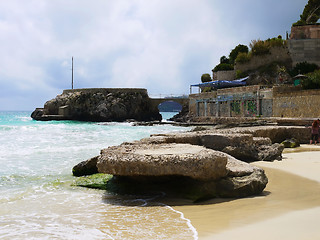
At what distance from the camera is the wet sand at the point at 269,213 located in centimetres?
381

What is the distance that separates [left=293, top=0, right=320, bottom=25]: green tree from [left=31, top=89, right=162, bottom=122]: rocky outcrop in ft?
88.3

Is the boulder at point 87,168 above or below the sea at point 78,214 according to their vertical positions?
above

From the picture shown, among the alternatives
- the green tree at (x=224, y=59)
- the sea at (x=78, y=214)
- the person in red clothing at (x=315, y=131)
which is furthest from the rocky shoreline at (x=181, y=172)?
the green tree at (x=224, y=59)

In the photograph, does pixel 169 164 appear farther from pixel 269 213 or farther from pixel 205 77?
pixel 205 77

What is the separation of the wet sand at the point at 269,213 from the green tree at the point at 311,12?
46.3m

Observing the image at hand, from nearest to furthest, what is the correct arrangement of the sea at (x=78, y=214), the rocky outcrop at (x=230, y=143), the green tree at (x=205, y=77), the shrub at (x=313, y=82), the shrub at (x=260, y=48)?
the sea at (x=78, y=214) < the rocky outcrop at (x=230, y=143) < the shrub at (x=313, y=82) < the shrub at (x=260, y=48) < the green tree at (x=205, y=77)

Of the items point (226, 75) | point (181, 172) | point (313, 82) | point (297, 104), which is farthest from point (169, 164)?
point (226, 75)

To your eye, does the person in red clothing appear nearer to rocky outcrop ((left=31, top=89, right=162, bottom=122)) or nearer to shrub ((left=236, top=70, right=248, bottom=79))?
shrub ((left=236, top=70, right=248, bottom=79))

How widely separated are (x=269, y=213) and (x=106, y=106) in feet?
171

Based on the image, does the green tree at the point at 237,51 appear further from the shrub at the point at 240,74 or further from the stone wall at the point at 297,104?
the stone wall at the point at 297,104

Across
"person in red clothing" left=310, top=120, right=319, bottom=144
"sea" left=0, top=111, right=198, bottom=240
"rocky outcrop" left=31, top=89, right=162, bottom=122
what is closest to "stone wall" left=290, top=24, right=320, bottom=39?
"rocky outcrop" left=31, top=89, right=162, bottom=122

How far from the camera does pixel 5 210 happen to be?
536 cm

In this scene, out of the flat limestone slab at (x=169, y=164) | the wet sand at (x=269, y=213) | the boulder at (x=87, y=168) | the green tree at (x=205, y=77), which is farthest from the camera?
the green tree at (x=205, y=77)

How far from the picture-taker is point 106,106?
5538 centimetres
